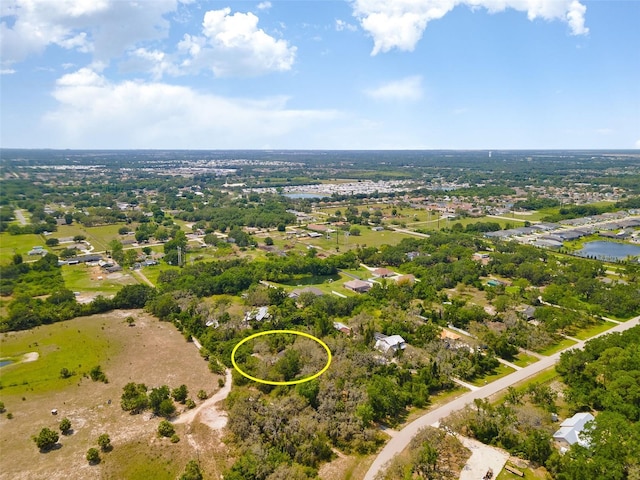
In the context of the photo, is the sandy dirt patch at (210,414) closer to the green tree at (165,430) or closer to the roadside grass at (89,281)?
the green tree at (165,430)

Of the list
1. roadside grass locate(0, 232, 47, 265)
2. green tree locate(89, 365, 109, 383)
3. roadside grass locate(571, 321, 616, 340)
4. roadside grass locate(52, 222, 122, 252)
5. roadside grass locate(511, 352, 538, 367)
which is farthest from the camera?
roadside grass locate(52, 222, 122, 252)

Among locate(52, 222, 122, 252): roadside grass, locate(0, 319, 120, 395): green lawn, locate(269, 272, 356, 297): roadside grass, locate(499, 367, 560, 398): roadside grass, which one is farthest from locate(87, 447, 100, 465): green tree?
locate(52, 222, 122, 252): roadside grass

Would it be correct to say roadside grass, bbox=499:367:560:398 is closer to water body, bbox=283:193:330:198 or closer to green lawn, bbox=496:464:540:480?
green lawn, bbox=496:464:540:480

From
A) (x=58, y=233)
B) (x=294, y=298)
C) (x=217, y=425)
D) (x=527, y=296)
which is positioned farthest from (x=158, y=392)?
(x=58, y=233)

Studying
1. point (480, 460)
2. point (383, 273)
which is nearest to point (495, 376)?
point (480, 460)

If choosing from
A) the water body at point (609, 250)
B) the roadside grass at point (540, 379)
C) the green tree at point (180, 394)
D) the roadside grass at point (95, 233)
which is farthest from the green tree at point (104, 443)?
the water body at point (609, 250)

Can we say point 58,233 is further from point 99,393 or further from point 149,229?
point 99,393
